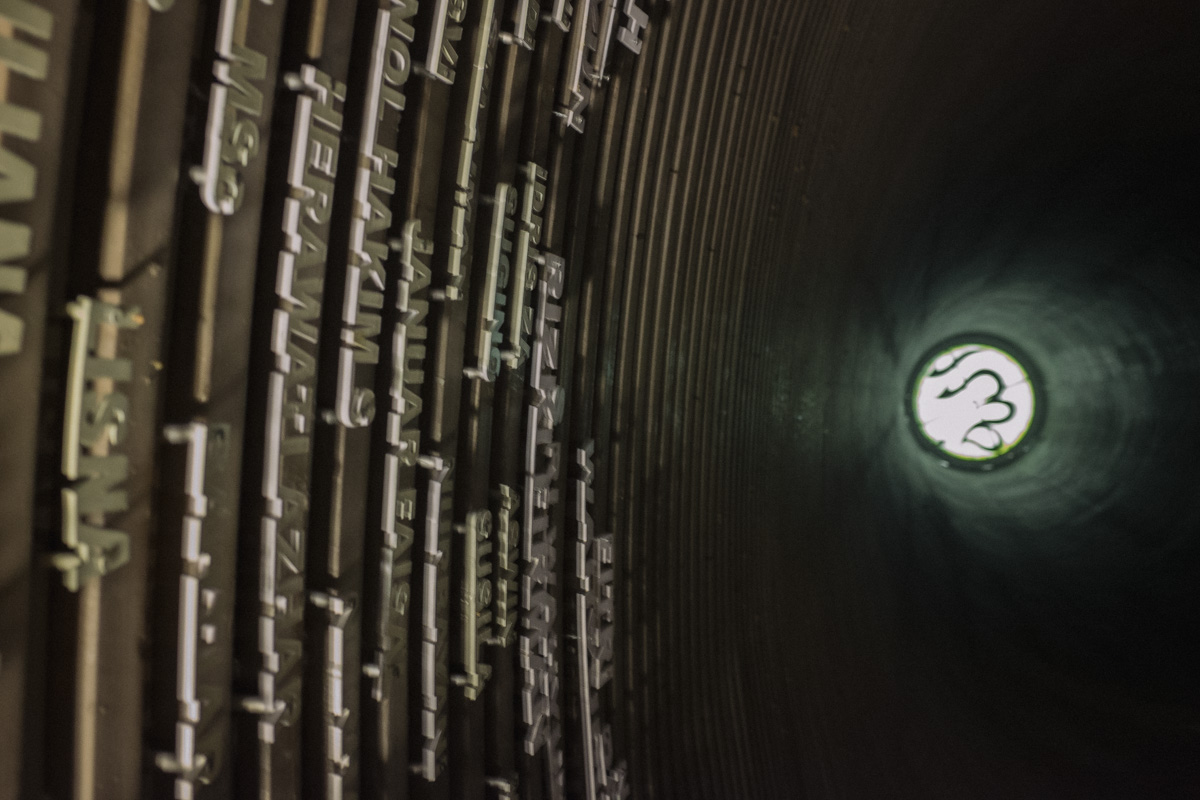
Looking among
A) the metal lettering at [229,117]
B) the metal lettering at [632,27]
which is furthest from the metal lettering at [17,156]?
the metal lettering at [632,27]

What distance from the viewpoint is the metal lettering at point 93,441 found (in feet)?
6.00

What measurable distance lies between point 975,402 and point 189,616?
8505 mm

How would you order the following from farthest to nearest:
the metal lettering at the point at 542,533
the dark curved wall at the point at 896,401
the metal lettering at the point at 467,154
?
the dark curved wall at the point at 896,401
the metal lettering at the point at 542,533
the metal lettering at the point at 467,154

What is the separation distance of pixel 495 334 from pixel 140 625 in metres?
1.62

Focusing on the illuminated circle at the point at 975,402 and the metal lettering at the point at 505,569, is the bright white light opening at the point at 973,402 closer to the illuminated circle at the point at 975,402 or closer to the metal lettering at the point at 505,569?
the illuminated circle at the point at 975,402

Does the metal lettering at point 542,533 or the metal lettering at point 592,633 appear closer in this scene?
the metal lettering at point 542,533

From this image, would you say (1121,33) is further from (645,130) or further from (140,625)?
(140,625)

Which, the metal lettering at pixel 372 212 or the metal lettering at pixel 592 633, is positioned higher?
the metal lettering at pixel 372 212

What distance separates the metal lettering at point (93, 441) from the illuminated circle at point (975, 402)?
7823 millimetres

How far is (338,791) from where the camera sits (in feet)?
8.64

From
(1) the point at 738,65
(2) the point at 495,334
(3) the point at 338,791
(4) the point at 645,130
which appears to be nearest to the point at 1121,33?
(1) the point at 738,65

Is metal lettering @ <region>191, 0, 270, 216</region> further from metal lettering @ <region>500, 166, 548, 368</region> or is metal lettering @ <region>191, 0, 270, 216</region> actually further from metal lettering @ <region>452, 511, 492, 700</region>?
metal lettering @ <region>452, 511, 492, 700</region>

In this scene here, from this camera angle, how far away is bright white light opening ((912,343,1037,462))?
28.5 ft

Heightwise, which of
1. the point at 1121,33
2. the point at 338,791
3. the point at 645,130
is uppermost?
the point at 1121,33
